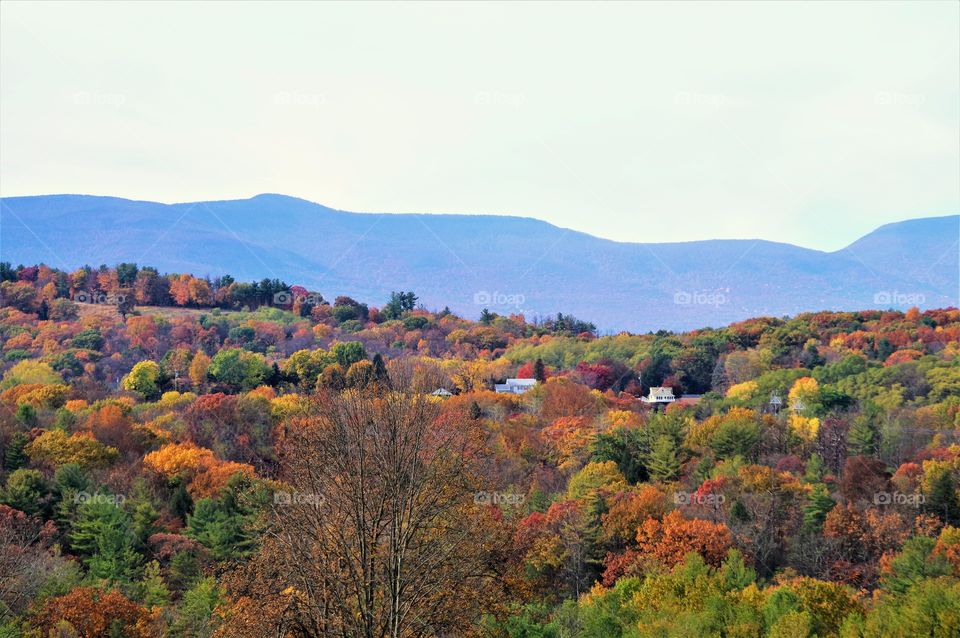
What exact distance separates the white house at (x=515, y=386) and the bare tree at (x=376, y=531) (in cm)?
6451

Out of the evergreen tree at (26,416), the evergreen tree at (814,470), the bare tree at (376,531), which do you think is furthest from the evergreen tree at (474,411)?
the bare tree at (376,531)

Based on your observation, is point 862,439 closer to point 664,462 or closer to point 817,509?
point 664,462

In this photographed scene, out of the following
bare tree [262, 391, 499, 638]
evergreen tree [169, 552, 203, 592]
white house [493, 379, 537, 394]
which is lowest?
evergreen tree [169, 552, 203, 592]

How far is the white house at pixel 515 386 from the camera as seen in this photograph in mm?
89181

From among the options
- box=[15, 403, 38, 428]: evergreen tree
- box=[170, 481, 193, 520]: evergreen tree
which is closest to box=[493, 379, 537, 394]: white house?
box=[15, 403, 38, 428]: evergreen tree

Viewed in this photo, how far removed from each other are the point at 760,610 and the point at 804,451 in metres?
32.8

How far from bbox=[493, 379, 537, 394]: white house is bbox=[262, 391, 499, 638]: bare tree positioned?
64506 millimetres

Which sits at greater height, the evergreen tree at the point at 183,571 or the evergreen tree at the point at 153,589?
the evergreen tree at the point at 153,589

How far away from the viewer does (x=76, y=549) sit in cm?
4103

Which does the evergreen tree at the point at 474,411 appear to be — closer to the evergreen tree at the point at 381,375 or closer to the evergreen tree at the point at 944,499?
the evergreen tree at the point at 381,375

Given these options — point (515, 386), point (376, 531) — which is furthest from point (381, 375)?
point (515, 386)

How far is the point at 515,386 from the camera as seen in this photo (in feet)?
297

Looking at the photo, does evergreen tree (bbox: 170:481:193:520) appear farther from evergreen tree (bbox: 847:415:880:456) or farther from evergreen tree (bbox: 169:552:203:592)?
evergreen tree (bbox: 847:415:880:456)

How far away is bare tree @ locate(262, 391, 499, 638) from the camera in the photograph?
21.4m
